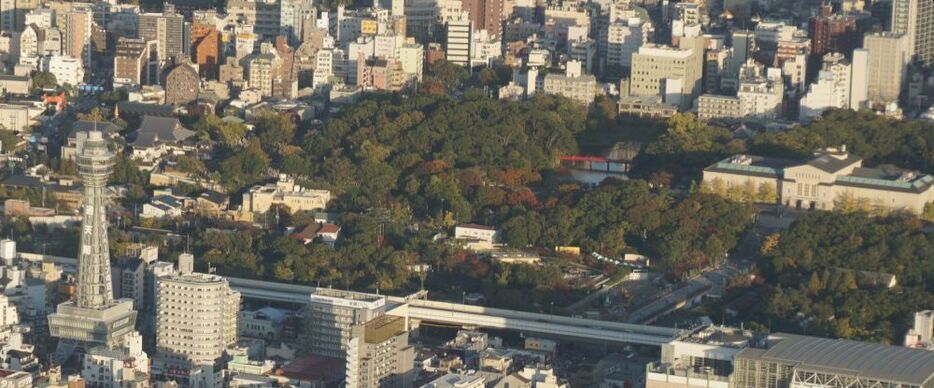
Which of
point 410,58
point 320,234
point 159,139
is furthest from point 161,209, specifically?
point 410,58

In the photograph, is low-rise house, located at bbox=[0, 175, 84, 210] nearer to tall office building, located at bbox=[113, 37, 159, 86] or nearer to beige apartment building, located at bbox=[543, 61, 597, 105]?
tall office building, located at bbox=[113, 37, 159, 86]

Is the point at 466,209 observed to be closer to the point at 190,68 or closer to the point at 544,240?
the point at 544,240

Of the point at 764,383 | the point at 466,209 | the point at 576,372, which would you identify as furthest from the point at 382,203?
the point at 764,383

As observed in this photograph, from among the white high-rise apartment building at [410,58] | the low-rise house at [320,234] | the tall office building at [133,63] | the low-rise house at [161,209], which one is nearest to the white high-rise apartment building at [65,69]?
the tall office building at [133,63]

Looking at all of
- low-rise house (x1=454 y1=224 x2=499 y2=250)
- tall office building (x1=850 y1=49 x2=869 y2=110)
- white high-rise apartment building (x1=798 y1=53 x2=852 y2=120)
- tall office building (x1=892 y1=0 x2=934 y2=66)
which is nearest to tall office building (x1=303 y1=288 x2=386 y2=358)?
low-rise house (x1=454 y1=224 x2=499 y2=250)

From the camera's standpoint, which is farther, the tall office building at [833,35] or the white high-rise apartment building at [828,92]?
the tall office building at [833,35]

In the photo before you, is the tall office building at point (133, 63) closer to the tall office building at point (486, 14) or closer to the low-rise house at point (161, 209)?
the tall office building at point (486, 14)
